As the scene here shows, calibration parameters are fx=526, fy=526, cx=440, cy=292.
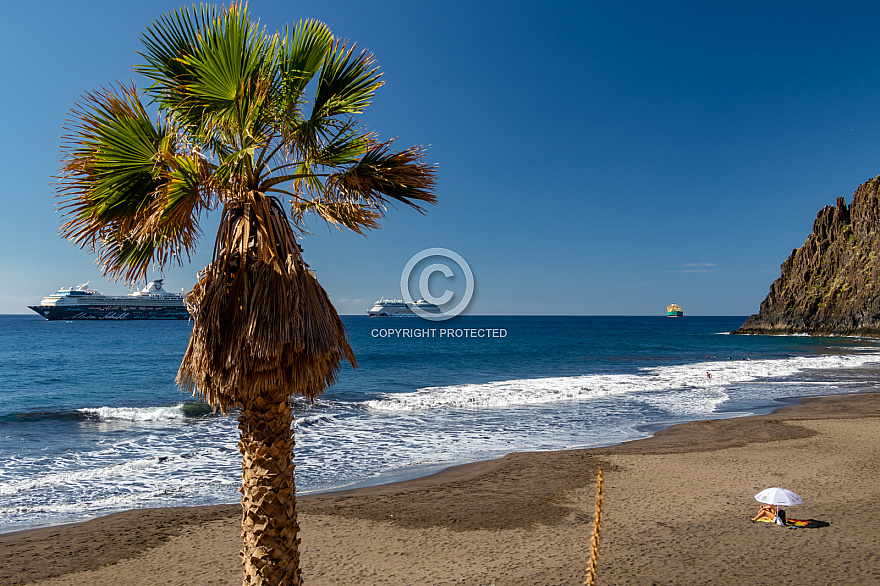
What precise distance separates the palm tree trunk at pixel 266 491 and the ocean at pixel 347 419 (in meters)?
4.50

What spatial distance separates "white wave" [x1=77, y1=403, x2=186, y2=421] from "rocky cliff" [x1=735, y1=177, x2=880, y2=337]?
3292 inches

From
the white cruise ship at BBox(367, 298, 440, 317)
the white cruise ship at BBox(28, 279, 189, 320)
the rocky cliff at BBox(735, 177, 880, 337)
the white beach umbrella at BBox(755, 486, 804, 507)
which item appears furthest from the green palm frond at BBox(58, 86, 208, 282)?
the white cruise ship at BBox(367, 298, 440, 317)

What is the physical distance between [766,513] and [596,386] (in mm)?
20147

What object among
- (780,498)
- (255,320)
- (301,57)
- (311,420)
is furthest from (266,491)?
(311,420)

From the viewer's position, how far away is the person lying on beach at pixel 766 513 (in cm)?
769

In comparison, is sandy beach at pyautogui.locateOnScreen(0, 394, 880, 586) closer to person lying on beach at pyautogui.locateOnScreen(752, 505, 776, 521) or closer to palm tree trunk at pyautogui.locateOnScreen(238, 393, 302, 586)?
person lying on beach at pyautogui.locateOnScreen(752, 505, 776, 521)

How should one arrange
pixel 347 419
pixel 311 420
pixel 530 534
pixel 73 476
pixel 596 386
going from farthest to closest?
pixel 596 386 < pixel 347 419 < pixel 311 420 < pixel 73 476 < pixel 530 534

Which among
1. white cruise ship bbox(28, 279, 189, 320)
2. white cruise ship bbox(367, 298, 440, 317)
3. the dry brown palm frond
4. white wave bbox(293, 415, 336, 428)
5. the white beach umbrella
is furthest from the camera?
white cruise ship bbox(367, 298, 440, 317)

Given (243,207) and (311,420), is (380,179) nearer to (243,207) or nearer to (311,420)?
(243,207)

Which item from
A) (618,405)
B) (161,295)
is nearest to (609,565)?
(618,405)

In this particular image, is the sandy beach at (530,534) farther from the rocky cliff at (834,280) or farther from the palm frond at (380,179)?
the rocky cliff at (834,280)

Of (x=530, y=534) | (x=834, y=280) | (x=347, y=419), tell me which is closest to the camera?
(x=530, y=534)

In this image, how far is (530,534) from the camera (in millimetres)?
7480

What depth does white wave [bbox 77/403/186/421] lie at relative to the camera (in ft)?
62.9
